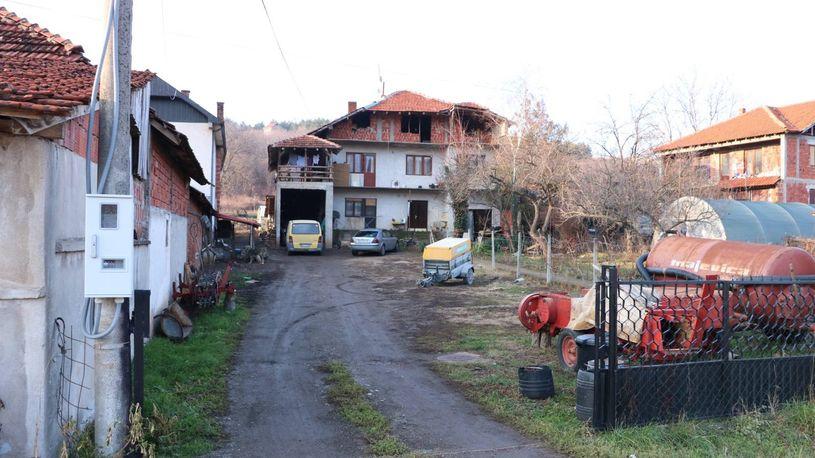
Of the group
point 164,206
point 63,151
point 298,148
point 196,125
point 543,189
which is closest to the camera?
point 63,151

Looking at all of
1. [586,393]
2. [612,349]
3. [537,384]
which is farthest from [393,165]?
[612,349]

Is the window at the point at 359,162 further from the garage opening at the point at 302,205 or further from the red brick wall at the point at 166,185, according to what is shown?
the red brick wall at the point at 166,185

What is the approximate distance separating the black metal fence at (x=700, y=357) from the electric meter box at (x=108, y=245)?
4.44 meters

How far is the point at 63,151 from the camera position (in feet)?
20.2

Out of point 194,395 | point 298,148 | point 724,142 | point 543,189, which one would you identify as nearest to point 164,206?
point 194,395

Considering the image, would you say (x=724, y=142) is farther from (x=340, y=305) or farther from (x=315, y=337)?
(x=315, y=337)

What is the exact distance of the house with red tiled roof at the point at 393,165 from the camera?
42438mm

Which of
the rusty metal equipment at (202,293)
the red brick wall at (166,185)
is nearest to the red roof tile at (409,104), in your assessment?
the red brick wall at (166,185)

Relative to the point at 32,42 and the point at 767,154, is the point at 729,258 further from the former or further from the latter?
the point at 767,154

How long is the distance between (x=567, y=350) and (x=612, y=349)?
12.5 ft

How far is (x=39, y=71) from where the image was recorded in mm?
6867

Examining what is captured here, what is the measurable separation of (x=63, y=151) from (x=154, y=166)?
24.1ft

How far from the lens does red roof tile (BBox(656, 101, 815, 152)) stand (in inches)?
1503

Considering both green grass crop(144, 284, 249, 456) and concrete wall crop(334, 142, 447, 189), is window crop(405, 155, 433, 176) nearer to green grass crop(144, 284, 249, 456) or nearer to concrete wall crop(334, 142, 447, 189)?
concrete wall crop(334, 142, 447, 189)
